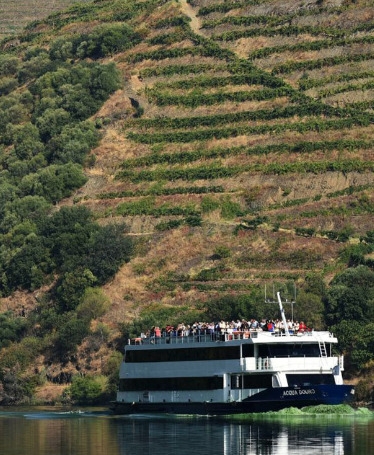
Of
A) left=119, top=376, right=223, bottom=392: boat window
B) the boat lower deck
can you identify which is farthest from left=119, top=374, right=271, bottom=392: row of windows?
the boat lower deck

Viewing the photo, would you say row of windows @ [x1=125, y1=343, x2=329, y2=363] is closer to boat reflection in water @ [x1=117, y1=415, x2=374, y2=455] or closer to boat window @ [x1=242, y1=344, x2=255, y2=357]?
boat window @ [x1=242, y1=344, x2=255, y2=357]

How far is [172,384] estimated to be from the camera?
103 metres

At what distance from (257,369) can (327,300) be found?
25826 millimetres

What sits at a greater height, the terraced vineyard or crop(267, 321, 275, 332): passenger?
the terraced vineyard

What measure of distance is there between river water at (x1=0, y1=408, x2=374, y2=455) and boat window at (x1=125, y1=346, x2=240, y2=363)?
3.74 meters

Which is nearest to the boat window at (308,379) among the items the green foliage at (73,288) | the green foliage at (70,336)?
the green foliage at (70,336)

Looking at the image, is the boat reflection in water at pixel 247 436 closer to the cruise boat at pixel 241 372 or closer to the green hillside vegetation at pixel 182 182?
the cruise boat at pixel 241 372

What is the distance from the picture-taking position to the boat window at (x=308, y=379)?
324 feet

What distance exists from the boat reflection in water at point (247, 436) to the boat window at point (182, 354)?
13.0ft

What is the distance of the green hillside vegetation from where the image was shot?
130000mm

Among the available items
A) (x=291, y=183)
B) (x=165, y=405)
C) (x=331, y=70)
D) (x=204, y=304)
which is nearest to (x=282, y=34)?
(x=331, y=70)

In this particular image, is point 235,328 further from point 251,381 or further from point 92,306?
point 92,306

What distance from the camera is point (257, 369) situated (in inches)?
3890

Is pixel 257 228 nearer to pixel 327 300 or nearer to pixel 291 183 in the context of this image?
pixel 291 183
